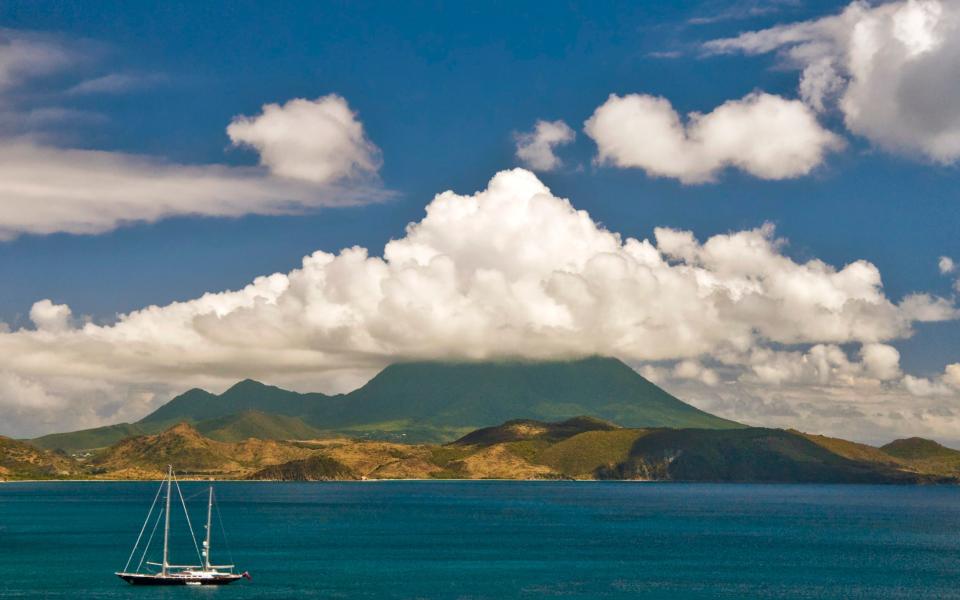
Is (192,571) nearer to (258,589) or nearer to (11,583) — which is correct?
(258,589)

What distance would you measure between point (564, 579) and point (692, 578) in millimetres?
22798

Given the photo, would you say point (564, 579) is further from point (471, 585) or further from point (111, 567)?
point (111, 567)

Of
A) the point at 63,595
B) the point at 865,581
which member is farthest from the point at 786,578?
the point at 63,595

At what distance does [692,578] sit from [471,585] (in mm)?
39760

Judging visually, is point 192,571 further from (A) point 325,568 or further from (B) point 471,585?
(B) point 471,585

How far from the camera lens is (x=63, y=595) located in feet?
511

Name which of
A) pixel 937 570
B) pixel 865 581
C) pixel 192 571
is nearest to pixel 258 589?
pixel 192 571

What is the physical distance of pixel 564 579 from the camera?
579 ft

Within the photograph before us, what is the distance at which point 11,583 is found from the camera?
168 metres

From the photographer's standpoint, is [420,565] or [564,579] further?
[420,565]

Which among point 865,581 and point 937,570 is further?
point 937,570

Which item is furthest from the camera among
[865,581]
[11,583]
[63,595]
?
[865,581]

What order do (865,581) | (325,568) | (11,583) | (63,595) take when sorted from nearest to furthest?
(63,595), (11,583), (865,581), (325,568)

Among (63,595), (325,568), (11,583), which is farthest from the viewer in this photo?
(325,568)
